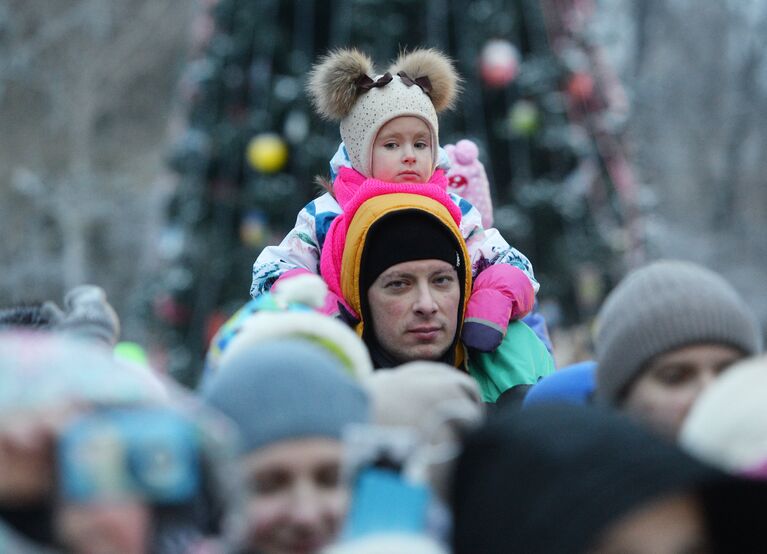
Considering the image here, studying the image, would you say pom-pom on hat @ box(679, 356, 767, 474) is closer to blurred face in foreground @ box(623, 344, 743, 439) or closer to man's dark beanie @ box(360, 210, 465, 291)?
blurred face in foreground @ box(623, 344, 743, 439)

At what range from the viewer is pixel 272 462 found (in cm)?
209

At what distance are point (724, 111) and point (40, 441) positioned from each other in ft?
88.4

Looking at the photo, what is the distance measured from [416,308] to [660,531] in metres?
1.91

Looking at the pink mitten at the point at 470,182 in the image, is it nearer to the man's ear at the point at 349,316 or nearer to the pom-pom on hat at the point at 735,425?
the man's ear at the point at 349,316

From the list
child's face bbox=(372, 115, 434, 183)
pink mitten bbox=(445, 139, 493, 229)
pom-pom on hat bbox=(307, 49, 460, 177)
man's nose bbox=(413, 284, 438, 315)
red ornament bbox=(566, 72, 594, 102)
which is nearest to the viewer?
man's nose bbox=(413, 284, 438, 315)

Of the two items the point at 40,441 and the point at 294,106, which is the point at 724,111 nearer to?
the point at 294,106

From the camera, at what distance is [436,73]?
15.4ft

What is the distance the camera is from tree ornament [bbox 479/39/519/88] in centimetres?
942

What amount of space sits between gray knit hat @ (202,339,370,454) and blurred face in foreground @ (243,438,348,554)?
22 mm

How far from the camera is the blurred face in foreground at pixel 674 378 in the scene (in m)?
2.53

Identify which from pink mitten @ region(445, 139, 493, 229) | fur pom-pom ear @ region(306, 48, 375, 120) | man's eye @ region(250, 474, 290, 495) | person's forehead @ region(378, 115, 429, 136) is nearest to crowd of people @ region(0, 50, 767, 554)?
man's eye @ region(250, 474, 290, 495)

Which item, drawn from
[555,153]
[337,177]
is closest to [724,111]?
[555,153]

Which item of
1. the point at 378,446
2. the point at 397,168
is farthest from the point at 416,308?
the point at 378,446

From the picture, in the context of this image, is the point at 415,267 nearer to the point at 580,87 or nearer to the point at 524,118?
the point at 524,118
